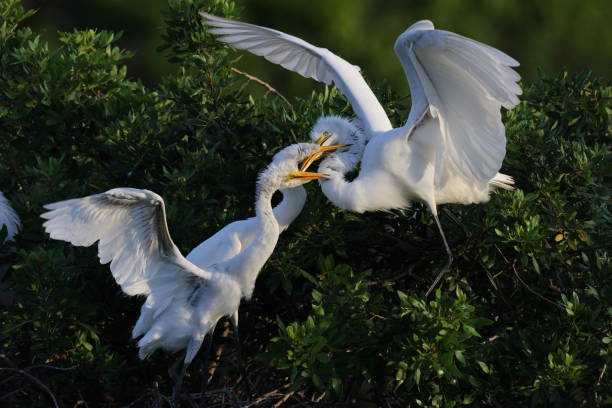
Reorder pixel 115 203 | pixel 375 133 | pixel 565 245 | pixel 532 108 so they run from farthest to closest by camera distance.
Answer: pixel 532 108 → pixel 375 133 → pixel 565 245 → pixel 115 203

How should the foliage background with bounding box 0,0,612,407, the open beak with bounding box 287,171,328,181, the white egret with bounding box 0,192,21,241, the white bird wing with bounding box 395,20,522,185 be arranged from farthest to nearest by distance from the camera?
the white egret with bounding box 0,192,21,241 → the open beak with bounding box 287,171,328,181 → the white bird wing with bounding box 395,20,522,185 → the foliage background with bounding box 0,0,612,407

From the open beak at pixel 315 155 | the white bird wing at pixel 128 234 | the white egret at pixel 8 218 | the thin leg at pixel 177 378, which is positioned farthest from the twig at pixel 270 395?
the white egret at pixel 8 218

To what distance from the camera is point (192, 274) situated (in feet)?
10.1

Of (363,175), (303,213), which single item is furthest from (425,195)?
(303,213)

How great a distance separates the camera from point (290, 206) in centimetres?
326

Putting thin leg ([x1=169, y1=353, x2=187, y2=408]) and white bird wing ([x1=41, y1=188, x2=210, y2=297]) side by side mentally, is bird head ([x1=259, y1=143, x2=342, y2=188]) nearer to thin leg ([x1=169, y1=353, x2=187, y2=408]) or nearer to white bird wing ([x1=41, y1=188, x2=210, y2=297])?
white bird wing ([x1=41, y1=188, x2=210, y2=297])

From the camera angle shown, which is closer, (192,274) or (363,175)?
(192,274)

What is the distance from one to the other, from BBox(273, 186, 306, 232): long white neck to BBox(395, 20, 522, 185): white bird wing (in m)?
0.42

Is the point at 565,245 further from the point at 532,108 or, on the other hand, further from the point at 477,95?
the point at 532,108

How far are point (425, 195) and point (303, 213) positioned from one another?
44cm

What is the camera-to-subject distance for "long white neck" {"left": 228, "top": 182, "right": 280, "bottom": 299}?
3033 millimetres

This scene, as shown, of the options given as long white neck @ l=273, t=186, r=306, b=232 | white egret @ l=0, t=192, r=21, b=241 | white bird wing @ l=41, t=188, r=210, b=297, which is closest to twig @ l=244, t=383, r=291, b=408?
white bird wing @ l=41, t=188, r=210, b=297

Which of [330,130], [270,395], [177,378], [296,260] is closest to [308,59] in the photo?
[330,130]

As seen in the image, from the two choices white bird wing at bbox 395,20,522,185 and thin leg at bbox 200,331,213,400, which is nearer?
white bird wing at bbox 395,20,522,185
